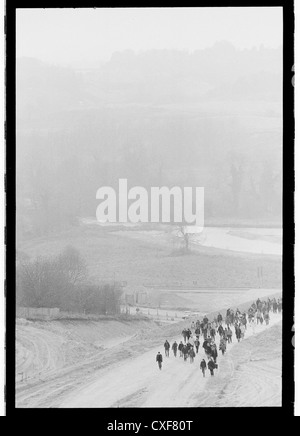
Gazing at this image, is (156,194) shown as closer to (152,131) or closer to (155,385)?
(152,131)

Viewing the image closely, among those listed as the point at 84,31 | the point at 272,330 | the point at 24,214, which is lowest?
the point at 272,330

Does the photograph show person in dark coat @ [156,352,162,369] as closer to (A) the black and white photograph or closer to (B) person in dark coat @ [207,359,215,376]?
(A) the black and white photograph

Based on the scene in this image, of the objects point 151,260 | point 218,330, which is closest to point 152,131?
point 151,260

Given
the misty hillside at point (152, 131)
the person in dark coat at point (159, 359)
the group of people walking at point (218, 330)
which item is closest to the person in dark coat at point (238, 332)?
the group of people walking at point (218, 330)

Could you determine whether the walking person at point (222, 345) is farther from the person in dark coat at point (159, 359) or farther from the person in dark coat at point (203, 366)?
the person in dark coat at point (159, 359)

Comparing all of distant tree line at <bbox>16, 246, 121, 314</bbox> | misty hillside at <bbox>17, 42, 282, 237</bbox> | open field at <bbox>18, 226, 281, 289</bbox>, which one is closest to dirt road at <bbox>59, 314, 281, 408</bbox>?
distant tree line at <bbox>16, 246, 121, 314</bbox>

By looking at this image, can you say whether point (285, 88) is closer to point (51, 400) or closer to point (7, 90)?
point (7, 90)

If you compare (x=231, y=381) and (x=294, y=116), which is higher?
(x=294, y=116)

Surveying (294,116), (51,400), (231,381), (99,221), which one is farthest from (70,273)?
(294,116)
